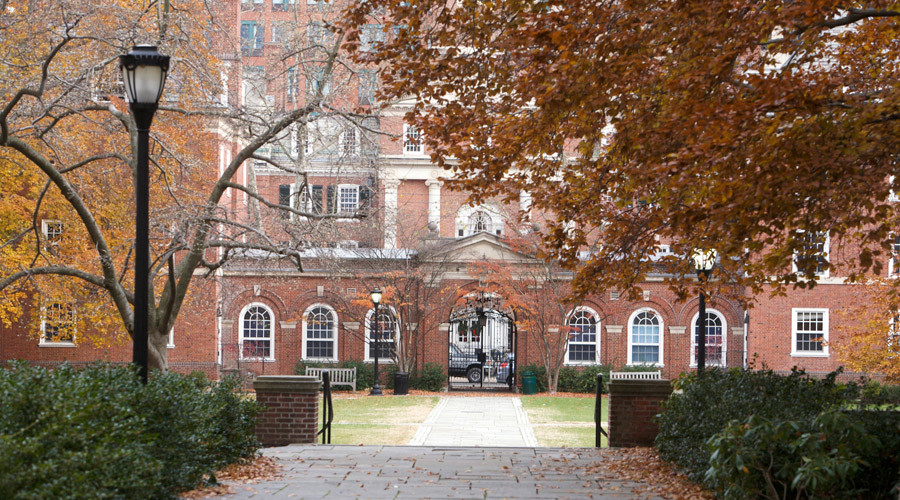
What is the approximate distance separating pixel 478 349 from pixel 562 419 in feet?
39.7

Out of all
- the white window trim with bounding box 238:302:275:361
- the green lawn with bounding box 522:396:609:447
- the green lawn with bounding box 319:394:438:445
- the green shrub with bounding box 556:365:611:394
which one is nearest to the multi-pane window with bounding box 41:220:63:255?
the white window trim with bounding box 238:302:275:361

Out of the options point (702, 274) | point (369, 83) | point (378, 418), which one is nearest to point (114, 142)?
point (369, 83)

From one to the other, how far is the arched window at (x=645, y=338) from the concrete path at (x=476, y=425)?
7.37 meters

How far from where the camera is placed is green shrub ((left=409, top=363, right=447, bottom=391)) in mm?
32375

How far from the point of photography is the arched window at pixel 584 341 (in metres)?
33.8

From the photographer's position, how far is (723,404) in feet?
29.6

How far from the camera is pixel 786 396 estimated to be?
882 centimetres

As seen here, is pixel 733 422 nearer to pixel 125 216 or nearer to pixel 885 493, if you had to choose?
pixel 885 493

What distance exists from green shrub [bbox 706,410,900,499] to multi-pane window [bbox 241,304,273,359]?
2821 centimetres

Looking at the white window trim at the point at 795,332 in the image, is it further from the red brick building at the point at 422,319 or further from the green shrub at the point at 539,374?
the green shrub at the point at 539,374

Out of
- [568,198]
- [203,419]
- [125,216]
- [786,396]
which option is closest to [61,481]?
[203,419]

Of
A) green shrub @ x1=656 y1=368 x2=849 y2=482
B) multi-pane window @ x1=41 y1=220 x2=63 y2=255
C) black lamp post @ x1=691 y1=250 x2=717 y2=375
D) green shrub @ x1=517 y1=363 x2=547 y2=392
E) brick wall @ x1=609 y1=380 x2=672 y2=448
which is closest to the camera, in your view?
green shrub @ x1=656 y1=368 x2=849 y2=482

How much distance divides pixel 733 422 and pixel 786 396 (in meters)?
2.37

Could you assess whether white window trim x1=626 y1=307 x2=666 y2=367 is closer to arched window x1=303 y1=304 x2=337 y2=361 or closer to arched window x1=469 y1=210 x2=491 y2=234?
arched window x1=469 y1=210 x2=491 y2=234
